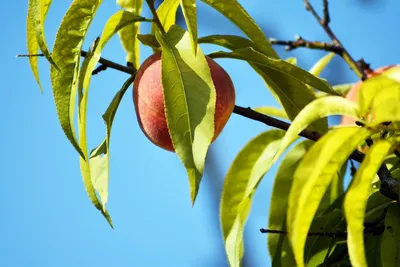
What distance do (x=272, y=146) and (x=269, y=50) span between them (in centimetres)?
16

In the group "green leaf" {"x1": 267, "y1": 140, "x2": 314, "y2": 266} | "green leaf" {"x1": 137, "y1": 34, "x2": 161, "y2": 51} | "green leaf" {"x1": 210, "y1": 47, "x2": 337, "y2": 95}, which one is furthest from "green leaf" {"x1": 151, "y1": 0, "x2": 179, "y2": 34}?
"green leaf" {"x1": 267, "y1": 140, "x2": 314, "y2": 266}

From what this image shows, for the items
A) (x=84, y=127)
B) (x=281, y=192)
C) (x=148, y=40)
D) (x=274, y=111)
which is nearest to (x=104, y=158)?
(x=84, y=127)

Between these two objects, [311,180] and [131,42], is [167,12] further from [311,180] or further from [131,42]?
[311,180]

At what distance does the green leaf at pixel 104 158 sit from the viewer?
0.87 m

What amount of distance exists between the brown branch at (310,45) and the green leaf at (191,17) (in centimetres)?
54

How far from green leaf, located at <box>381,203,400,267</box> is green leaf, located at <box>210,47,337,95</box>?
0.49 ft

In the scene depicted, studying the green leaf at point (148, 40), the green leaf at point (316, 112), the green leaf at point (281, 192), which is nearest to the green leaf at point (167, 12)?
the green leaf at point (148, 40)

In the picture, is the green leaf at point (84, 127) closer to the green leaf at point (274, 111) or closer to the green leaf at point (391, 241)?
the green leaf at point (391, 241)

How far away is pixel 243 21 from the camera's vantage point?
0.92m

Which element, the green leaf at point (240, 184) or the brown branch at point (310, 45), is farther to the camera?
the brown branch at point (310, 45)

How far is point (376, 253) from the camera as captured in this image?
3.01 feet

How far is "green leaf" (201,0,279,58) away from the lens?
0.92 meters

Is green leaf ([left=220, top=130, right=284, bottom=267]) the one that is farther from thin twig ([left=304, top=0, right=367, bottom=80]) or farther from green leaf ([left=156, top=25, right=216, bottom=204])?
thin twig ([left=304, top=0, right=367, bottom=80])

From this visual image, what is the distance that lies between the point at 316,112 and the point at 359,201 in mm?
97
